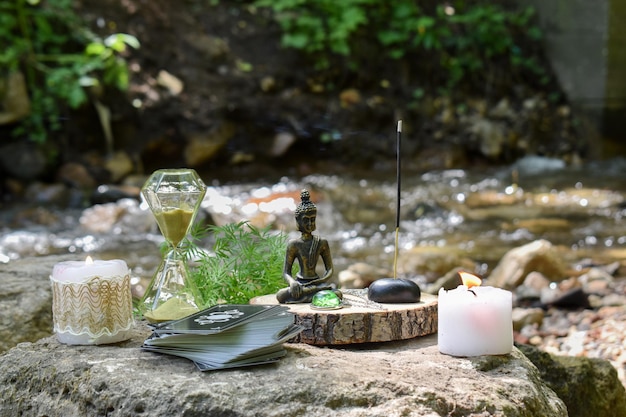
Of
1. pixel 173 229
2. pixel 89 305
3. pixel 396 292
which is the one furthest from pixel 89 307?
pixel 396 292

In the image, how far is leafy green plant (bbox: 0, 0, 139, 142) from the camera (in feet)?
29.5

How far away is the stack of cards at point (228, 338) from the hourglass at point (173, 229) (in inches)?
12.1

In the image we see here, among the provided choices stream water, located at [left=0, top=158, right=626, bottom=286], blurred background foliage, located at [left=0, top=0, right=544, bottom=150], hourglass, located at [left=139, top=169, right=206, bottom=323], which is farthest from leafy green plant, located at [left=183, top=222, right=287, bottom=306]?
blurred background foliage, located at [left=0, top=0, right=544, bottom=150]

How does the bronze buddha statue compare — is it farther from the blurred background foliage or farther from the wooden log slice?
the blurred background foliage

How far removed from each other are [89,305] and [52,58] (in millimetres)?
7931

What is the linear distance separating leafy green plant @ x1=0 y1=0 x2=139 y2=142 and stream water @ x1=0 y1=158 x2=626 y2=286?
5.65ft

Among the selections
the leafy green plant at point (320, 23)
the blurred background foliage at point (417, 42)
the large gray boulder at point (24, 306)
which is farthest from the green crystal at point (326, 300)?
the leafy green plant at point (320, 23)

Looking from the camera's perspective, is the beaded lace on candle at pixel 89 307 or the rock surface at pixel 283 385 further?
the beaded lace on candle at pixel 89 307

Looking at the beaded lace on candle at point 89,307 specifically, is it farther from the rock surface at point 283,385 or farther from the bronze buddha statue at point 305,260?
the bronze buddha statue at point 305,260

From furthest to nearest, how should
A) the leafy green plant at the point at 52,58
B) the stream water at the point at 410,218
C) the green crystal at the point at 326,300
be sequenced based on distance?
the leafy green plant at the point at 52,58 → the stream water at the point at 410,218 → the green crystal at the point at 326,300

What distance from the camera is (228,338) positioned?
1.94 metres

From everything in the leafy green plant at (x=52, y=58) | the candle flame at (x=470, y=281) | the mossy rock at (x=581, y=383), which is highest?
the leafy green plant at (x=52, y=58)

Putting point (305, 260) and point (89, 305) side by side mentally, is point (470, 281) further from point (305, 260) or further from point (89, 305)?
point (89, 305)

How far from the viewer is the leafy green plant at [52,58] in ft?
29.5
